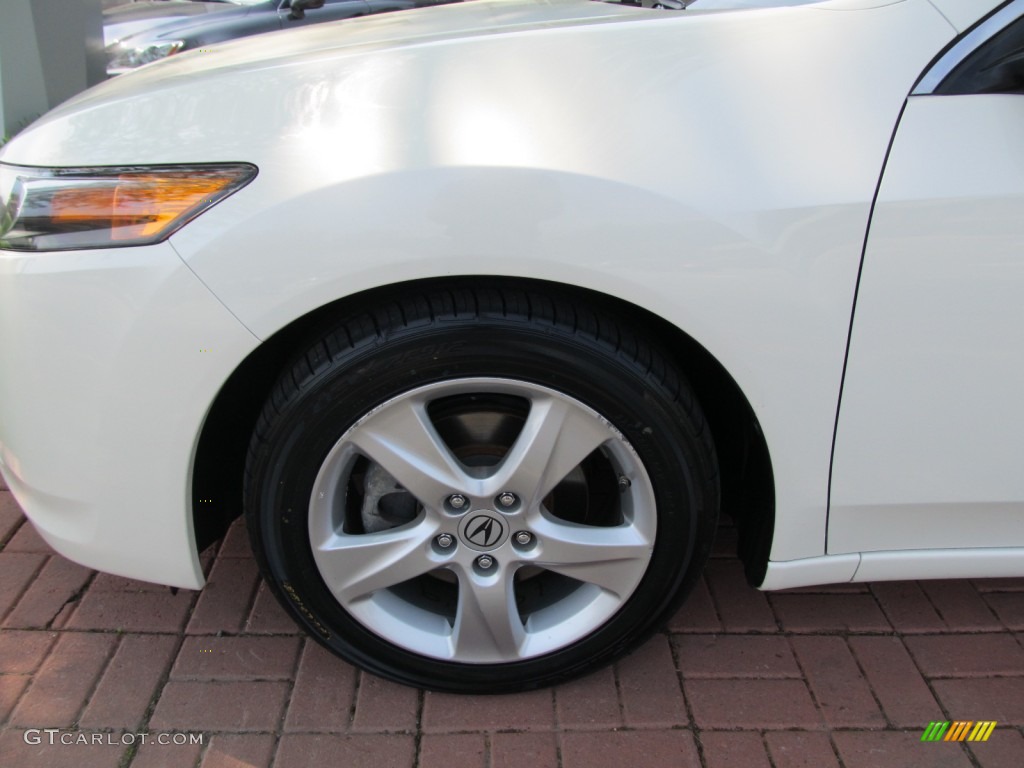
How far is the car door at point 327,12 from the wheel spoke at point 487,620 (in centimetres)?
551

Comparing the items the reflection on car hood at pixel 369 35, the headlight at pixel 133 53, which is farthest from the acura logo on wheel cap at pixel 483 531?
the headlight at pixel 133 53

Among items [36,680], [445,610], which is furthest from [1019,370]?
[36,680]

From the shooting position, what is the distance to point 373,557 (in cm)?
176

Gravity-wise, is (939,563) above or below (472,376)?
below

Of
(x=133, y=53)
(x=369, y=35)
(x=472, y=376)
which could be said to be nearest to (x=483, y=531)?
(x=472, y=376)

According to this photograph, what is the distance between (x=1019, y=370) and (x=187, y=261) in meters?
1.50

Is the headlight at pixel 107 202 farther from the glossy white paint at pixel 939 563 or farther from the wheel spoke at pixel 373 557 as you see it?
the glossy white paint at pixel 939 563

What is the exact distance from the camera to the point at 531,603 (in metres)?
1.95

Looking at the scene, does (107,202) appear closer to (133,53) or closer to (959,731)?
(959,731)

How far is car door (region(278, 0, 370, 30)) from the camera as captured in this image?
623 centimetres

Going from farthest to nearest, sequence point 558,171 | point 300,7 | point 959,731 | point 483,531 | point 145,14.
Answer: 1. point 145,14
2. point 300,7
3. point 959,731
4. point 483,531
5. point 558,171

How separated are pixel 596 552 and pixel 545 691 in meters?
0.41

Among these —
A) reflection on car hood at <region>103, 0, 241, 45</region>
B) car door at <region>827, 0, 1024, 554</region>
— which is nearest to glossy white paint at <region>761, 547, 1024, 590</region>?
car door at <region>827, 0, 1024, 554</region>

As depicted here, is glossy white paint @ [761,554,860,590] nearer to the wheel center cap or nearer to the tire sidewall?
the tire sidewall
